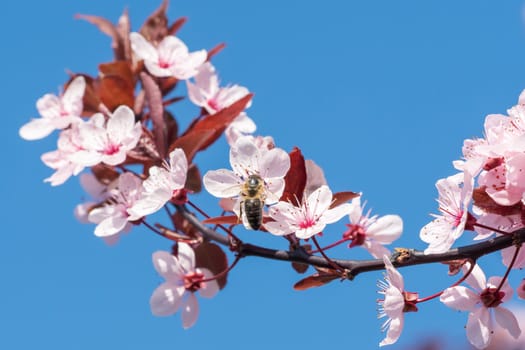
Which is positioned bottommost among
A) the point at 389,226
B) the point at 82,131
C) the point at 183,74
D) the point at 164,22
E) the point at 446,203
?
the point at 446,203

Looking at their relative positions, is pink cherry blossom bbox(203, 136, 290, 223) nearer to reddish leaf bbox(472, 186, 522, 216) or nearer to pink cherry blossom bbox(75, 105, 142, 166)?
reddish leaf bbox(472, 186, 522, 216)

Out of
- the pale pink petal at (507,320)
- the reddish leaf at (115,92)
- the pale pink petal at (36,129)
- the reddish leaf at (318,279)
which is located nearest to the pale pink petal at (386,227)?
the reddish leaf at (318,279)

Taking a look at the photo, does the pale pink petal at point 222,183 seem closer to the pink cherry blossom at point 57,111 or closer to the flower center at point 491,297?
the flower center at point 491,297

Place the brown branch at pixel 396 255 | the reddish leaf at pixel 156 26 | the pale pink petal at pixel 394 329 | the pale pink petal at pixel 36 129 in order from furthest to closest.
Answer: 1. the reddish leaf at pixel 156 26
2. the pale pink petal at pixel 36 129
3. the pale pink petal at pixel 394 329
4. the brown branch at pixel 396 255

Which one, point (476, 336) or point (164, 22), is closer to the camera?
point (476, 336)

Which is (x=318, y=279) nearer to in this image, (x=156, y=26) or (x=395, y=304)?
(x=395, y=304)

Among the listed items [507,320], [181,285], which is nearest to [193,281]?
[181,285]

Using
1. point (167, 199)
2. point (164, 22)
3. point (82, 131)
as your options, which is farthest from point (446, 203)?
point (164, 22)

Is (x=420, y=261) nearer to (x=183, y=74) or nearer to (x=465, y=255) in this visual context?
(x=465, y=255)
